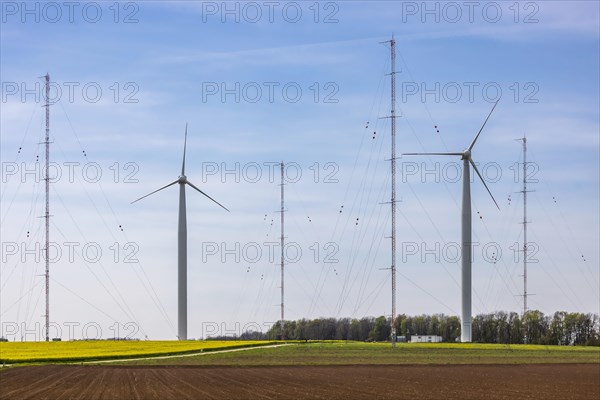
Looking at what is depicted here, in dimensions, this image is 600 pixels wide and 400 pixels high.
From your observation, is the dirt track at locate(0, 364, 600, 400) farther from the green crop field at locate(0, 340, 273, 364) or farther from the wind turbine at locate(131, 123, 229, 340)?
the wind turbine at locate(131, 123, 229, 340)

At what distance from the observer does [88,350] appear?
Result: 112938mm

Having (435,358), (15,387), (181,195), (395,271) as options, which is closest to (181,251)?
(181,195)

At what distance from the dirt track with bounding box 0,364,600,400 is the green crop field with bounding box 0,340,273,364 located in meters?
11.6

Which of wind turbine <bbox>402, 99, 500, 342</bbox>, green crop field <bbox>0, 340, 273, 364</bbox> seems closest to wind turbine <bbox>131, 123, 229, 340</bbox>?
green crop field <bbox>0, 340, 273, 364</bbox>

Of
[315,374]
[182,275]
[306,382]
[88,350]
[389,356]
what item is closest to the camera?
[306,382]

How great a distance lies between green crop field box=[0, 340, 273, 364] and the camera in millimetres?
99988

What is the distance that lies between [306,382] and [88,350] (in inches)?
2143

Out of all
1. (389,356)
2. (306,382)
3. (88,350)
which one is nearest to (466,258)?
(389,356)

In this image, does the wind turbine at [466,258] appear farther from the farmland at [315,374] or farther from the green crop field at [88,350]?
the green crop field at [88,350]

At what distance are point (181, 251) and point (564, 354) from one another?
166 feet

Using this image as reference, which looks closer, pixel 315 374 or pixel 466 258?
pixel 315 374

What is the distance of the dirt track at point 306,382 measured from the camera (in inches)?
2122

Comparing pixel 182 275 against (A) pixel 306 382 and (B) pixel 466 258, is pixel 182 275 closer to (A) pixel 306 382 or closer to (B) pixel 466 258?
(B) pixel 466 258

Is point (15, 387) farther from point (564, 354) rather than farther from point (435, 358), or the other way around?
point (564, 354)
